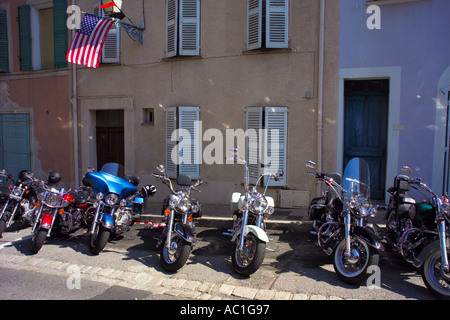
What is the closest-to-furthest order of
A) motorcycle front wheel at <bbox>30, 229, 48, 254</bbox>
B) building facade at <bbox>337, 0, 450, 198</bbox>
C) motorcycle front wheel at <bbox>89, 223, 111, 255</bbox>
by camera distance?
motorcycle front wheel at <bbox>89, 223, 111, 255</bbox>
motorcycle front wheel at <bbox>30, 229, 48, 254</bbox>
building facade at <bbox>337, 0, 450, 198</bbox>

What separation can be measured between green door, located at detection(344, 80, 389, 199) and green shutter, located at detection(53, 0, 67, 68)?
301 inches

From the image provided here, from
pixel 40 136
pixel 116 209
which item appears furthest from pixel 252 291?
pixel 40 136

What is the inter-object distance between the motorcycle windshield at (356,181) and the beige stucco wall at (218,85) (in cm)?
281

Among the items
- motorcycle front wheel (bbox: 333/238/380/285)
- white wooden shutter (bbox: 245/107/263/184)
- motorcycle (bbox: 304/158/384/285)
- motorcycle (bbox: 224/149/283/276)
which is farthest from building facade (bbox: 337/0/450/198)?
motorcycle front wheel (bbox: 333/238/380/285)

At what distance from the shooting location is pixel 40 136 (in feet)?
36.2

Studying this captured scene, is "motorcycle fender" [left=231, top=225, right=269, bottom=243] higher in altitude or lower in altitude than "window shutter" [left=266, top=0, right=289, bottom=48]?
lower

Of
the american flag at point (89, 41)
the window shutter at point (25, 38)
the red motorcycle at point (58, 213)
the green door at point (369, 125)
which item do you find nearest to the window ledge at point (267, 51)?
the green door at point (369, 125)

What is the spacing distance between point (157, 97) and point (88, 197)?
11.9ft

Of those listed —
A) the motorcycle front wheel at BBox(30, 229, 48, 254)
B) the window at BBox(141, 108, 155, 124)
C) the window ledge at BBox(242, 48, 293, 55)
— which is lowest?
the motorcycle front wheel at BBox(30, 229, 48, 254)

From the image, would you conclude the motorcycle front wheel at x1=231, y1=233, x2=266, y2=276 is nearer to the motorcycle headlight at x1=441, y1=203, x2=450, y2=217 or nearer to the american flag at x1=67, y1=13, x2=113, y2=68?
the motorcycle headlight at x1=441, y1=203, x2=450, y2=217

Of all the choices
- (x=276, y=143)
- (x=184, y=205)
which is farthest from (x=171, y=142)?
(x=184, y=205)

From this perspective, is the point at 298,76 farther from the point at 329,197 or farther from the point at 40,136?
the point at 40,136

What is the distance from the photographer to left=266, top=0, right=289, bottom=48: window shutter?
8.14m

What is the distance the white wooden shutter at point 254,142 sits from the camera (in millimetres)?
8375
